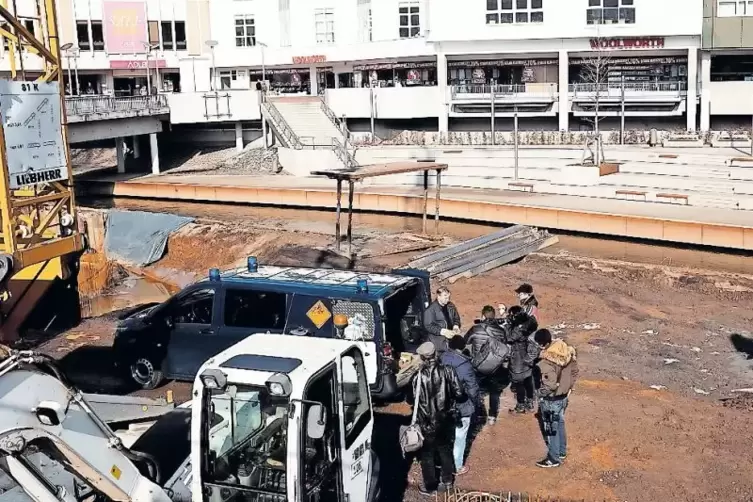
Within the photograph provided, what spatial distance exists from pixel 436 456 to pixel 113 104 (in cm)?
3381

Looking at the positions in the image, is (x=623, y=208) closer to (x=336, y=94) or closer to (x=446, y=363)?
(x=446, y=363)

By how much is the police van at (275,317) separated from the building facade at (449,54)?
25550 millimetres

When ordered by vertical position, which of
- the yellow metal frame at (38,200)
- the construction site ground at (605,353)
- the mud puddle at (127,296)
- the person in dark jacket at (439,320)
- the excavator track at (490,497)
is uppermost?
the yellow metal frame at (38,200)

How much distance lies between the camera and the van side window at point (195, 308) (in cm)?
1215

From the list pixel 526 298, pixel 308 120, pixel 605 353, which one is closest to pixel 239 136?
pixel 308 120

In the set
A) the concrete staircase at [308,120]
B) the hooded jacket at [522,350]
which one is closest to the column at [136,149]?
the concrete staircase at [308,120]

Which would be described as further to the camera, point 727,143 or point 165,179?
point 165,179

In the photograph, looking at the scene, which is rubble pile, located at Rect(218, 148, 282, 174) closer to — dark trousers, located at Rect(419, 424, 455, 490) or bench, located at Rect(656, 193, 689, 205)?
bench, located at Rect(656, 193, 689, 205)

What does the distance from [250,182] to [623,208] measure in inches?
660

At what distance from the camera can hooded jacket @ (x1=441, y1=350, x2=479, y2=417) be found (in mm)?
9195

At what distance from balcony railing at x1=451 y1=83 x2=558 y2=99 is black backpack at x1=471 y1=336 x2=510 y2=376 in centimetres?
3343

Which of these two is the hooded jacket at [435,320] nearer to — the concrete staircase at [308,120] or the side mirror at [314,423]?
the side mirror at [314,423]

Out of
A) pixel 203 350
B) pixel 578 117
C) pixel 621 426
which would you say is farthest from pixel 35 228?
pixel 578 117

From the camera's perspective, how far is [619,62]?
4359cm
